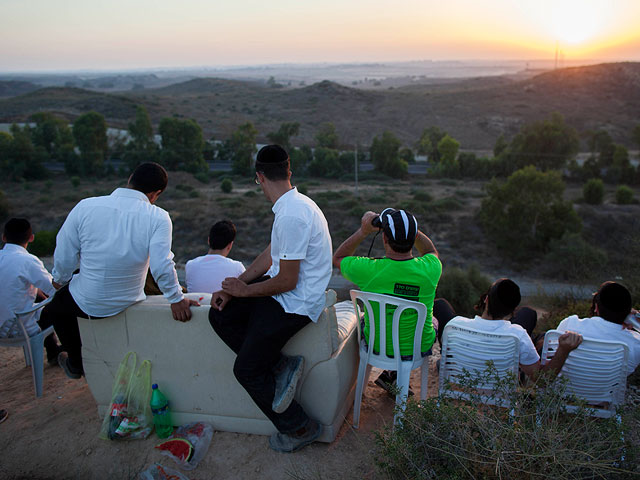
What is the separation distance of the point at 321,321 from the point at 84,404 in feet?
6.89

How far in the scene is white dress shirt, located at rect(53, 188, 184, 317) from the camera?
302 centimetres

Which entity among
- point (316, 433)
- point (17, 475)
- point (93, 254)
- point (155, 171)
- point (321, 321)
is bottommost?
point (17, 475)

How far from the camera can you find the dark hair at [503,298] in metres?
3.06

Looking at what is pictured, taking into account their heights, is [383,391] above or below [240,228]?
above

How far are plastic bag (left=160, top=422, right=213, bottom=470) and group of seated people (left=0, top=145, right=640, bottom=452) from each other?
43 cm

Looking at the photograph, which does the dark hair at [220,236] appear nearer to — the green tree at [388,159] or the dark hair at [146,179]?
the dark hair at [146,179]

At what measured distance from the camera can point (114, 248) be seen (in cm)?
303

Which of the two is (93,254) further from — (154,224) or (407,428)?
(407,428)

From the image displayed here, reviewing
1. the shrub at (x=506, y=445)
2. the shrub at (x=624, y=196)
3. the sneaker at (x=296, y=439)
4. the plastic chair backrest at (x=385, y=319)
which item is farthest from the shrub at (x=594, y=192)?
the sneaker at (x=296, y=439)

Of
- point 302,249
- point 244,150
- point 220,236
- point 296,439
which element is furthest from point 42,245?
point 244,150

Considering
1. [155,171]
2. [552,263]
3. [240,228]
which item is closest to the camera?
[155,171]

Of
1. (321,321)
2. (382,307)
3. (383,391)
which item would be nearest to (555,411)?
(382,307)

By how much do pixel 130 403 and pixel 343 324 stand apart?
59.2 inches

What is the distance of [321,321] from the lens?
2.96 m
